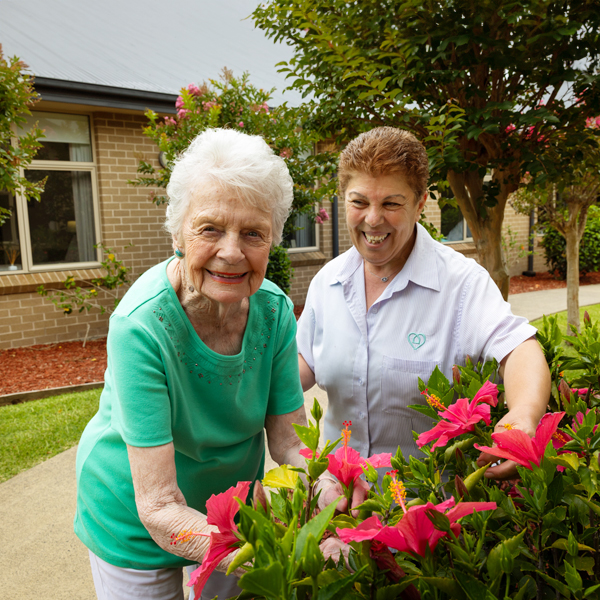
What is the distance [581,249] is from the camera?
13.3 metres

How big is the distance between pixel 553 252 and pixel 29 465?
13203mm

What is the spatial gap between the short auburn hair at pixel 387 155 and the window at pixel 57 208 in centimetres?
709

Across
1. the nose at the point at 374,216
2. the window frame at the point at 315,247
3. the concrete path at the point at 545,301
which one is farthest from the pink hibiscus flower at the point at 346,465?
the window frame at the point at 315,247

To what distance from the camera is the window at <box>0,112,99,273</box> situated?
25.3 ft

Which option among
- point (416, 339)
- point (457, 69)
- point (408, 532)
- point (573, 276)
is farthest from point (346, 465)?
point (573, 276)

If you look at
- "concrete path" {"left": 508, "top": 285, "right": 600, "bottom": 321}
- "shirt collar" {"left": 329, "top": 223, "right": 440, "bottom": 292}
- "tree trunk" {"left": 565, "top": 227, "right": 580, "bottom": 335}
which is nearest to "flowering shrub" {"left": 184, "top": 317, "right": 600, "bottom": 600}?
"shirt collar" {"left": 329, "top": 223, "right": 440, "bottom": 292}

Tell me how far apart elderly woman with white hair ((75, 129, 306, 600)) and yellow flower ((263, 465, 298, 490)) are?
0.30 m

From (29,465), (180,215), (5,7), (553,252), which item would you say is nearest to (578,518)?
(180,215)

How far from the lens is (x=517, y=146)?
380 cm

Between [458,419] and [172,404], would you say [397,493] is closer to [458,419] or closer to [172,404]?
[458,419]

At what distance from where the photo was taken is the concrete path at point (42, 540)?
2.91 meters

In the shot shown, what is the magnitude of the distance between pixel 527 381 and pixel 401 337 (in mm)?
591

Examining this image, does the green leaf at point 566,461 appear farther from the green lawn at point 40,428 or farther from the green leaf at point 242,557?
the green lawn at point 40,428

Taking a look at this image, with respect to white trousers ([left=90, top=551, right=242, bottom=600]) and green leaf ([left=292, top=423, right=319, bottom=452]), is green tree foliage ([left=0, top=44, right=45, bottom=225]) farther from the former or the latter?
green leaf ([left=292, top=423, right=319, bottom=452])
